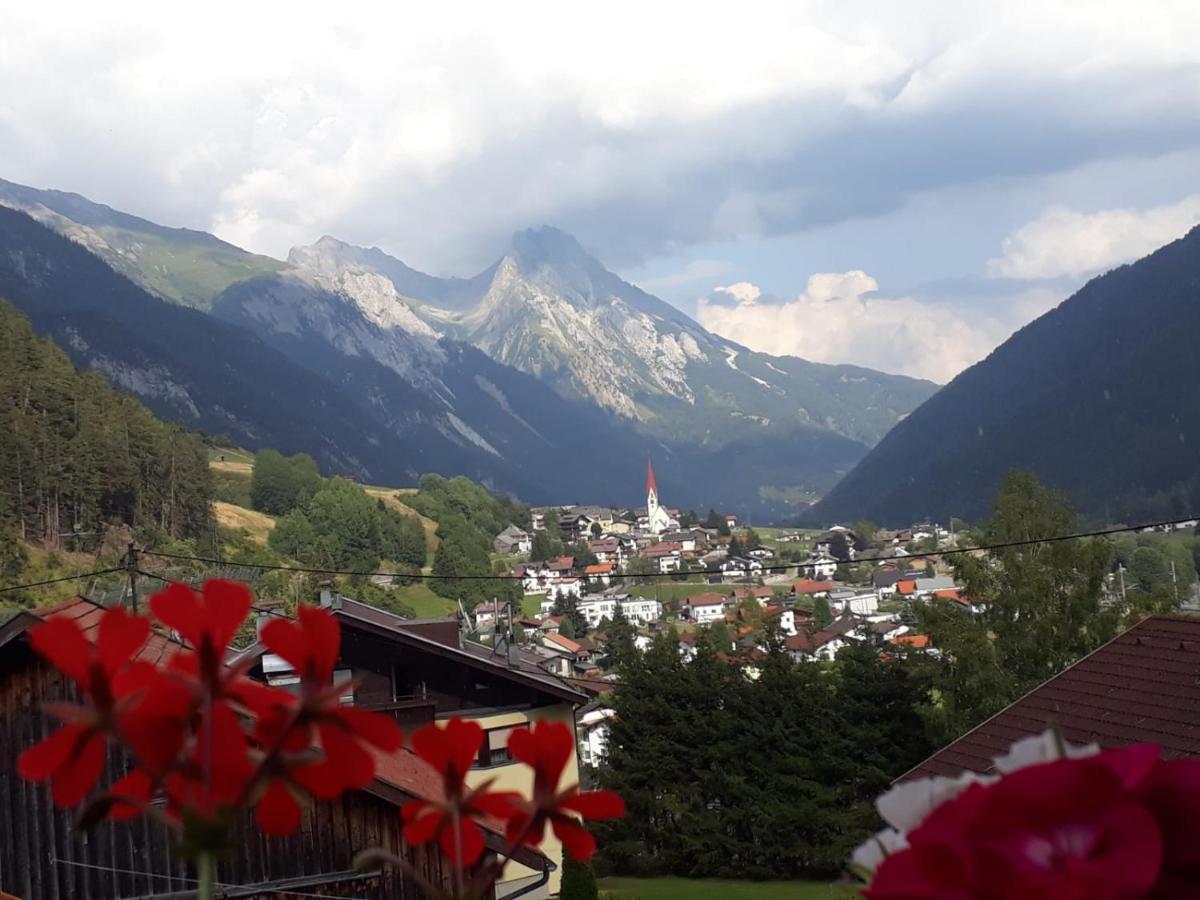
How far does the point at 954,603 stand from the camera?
98.1 ft

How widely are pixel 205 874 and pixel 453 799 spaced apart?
191mm

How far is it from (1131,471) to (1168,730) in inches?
7094

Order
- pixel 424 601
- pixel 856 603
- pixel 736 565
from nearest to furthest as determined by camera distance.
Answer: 1. pixel 424 601
2. pixel 856 603
3. pixel 736 565

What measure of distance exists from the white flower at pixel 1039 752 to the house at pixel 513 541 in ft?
503

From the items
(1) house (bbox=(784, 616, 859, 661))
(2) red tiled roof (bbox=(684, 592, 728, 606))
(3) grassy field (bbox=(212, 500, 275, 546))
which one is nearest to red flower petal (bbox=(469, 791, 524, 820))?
(1) house (bbox=(784, 616, 859, 661))

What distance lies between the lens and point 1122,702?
11867 mm

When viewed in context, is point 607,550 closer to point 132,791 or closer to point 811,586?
point 811,586

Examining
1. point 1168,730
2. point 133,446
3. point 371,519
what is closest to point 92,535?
point 133,446

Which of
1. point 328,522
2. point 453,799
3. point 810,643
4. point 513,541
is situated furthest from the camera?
point 513,541

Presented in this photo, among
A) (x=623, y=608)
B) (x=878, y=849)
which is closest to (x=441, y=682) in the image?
(x=878, y=849)

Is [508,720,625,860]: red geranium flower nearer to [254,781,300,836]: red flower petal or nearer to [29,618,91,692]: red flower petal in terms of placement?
[254,781,300,836]: red flower petal

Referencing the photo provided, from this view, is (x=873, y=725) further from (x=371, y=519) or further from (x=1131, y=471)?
(x=1131, y=471)

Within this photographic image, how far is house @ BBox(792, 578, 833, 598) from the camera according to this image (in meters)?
141

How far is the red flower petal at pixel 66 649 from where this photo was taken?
0.77 metres
